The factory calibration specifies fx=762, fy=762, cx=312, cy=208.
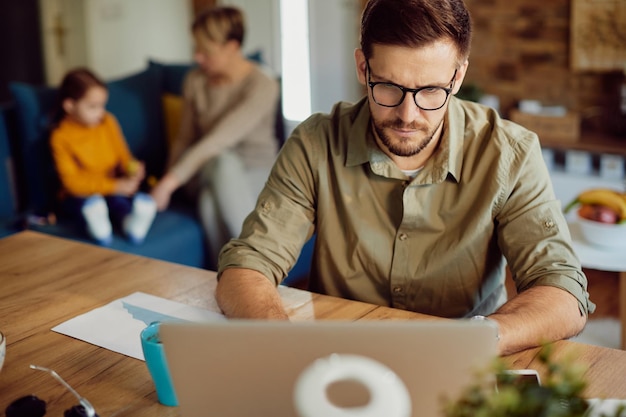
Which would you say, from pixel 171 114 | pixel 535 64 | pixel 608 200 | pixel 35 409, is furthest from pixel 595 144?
pixel 35 409

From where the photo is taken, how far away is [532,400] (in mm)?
663

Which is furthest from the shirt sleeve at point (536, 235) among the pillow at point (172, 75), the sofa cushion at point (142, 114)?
the pillow at point (172, 75)

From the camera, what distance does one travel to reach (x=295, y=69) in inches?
195

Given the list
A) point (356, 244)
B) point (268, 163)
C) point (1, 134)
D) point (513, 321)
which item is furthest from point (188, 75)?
point (513, 321)

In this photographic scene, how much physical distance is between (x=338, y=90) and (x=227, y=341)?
12.9 feet

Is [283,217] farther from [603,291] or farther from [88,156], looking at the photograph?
[603,291]

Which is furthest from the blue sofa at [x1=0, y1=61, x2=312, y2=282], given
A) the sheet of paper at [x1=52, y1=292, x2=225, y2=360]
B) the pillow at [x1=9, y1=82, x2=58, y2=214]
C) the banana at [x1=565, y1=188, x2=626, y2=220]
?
the sheet of paper at [x1=52, y1=292, x2=225, y2=360]

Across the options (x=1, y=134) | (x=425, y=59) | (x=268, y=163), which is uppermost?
(x=425, y=59)

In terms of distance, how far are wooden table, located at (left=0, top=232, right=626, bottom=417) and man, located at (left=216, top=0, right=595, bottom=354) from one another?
A: 117 mm

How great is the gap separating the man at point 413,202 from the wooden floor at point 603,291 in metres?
1.61

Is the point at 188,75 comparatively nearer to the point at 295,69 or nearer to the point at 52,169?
the point at 52,169

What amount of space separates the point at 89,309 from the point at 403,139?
72cm

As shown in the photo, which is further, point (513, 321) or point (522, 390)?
point (513, 321)

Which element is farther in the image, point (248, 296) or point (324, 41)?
point (324, 41)
